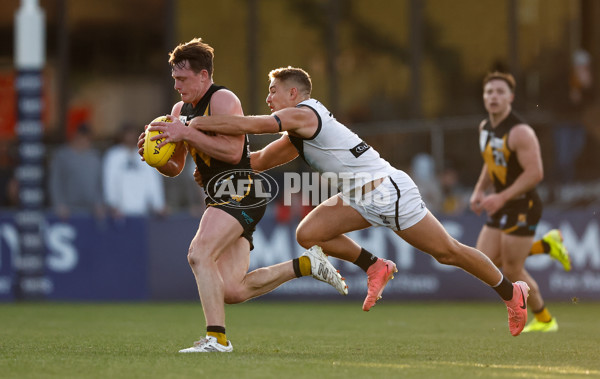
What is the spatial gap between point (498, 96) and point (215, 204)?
3808mm

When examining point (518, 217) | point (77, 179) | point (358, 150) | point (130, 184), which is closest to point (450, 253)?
point (358, 150)

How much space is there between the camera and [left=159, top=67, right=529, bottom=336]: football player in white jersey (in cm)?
819

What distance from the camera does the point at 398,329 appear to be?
10781 millimetres

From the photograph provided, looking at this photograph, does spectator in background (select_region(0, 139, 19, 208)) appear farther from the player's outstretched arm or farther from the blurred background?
the player's outstretched arm

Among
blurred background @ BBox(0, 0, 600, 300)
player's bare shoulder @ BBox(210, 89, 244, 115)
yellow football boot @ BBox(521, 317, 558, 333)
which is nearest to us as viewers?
player's bare shoulder @ BBox(210, 89, 244, 115)

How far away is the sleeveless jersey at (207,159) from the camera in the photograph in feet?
26.1

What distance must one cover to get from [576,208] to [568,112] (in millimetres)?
4137

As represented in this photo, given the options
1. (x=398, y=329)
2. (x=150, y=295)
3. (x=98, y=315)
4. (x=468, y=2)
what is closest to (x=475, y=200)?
(x=398, y=329)

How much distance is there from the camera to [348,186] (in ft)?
27.6

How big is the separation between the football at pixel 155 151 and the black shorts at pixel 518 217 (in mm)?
4025

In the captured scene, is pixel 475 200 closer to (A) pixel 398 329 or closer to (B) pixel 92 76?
(A) pixel 398 329

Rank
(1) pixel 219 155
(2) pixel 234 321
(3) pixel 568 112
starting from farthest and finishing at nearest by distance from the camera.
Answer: (3) pixel 568 112
(2) pixel 234 321
(1) pixel 219 155

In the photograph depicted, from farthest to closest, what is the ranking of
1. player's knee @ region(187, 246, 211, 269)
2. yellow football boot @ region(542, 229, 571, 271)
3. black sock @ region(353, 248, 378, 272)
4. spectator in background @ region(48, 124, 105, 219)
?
spectator in background @ region(48, 124, 105, 219)
yellow football boot @ region(542, 229, 571, 271)
black sock @ region(353, 248, 378, 272)
player's knee @ region(187, 246, 211, 269)

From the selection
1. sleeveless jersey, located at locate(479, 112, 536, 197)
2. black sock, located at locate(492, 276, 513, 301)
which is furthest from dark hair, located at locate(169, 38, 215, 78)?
sleeveless jersey, located at locate(479, 112, 536, 197)
